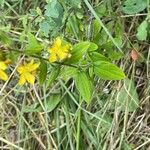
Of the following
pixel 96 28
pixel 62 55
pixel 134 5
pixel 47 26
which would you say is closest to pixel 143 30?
pixel 134 5

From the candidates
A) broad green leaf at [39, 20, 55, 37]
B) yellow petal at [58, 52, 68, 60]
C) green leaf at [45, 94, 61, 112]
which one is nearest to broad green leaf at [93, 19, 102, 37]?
broad green leaf at [39, 20, 55, 37]

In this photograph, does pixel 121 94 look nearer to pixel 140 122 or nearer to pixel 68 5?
pixel 140 122

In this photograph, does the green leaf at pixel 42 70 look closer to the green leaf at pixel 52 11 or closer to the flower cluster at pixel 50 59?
the flower cluster at pixel 50 59

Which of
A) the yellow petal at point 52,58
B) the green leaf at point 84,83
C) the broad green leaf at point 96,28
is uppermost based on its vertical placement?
the broad green leaf at point 96,28

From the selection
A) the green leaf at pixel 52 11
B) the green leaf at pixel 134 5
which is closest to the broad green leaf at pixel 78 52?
the green leaf at pixel 52 11

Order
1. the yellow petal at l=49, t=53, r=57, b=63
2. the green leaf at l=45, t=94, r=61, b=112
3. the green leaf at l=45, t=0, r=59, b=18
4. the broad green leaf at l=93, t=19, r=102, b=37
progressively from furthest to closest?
the green leaf at l=45, t=94, r=61, b=112 < the broad green leaf at l=93, t=19, r=102, b=37 < the green leaf at l=45, t=0, r=59, b=18 < the yellow petal at l=49, t=53, r=57, b=63

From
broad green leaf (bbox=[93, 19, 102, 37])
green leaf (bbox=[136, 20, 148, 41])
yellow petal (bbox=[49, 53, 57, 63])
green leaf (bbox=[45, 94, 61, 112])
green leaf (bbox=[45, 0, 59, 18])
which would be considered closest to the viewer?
yellow petal (bbox=[49, 53, 57, 63])

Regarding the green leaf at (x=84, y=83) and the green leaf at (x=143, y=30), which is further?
the green leaf at (x=143, y=30)

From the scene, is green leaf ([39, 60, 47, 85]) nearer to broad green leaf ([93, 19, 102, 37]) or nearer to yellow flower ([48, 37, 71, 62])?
yellow flower ([48, 37, 71, 62])

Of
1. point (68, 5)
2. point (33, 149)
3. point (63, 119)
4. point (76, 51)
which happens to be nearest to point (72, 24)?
point (68, 5)
